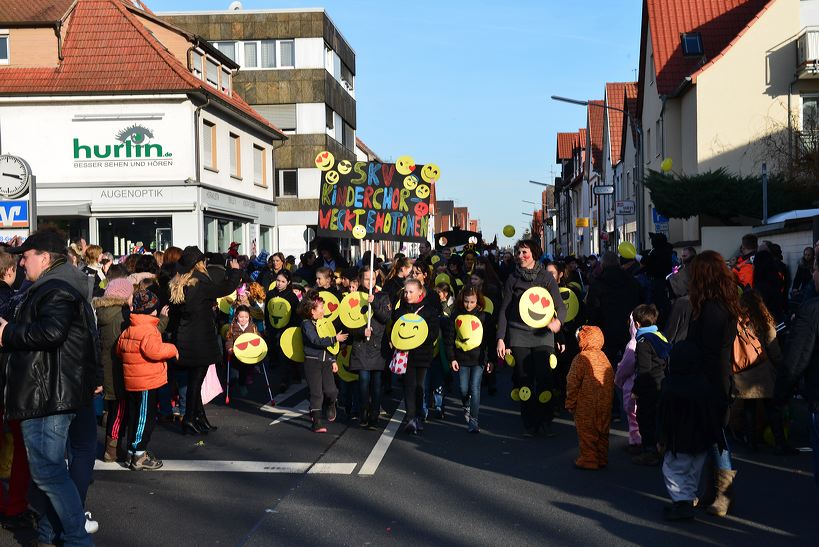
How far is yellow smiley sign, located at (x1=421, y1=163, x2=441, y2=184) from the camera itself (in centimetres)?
1213

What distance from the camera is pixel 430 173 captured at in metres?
12.4

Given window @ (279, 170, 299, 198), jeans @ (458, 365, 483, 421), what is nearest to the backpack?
jeans @ (458, 365, 483, 421)

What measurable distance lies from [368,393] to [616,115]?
4900 cm

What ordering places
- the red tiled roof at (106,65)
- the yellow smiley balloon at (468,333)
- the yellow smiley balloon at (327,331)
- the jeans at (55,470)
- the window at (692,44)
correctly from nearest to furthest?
the jeans at (55,470)
the yellow smiley balloon at (468,333)
the yellow smiley balloon at (327,331)
the red tiled roof at (106,65)
the window at (692,44)

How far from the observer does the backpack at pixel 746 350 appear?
345 inches

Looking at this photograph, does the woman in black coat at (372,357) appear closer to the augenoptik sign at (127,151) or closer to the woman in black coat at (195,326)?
the woman in black coat at (195,326)

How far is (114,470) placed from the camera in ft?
26.9

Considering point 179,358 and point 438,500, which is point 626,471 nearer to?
point 438,500

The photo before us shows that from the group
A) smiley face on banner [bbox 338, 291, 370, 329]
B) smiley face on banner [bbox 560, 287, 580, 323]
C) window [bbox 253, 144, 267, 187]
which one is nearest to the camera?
smiley face on banner [bbox 338, 291, 370, 329]

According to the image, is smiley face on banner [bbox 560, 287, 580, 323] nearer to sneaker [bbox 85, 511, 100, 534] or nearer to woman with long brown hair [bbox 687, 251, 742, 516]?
woman with long brown hair [bbox 687, 251, 742, 516]

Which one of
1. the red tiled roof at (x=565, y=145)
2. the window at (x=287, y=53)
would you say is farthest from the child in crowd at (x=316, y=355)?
the red tiled roof at (x=565, y=145)

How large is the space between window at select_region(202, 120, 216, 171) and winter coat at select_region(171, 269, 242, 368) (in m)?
21.2

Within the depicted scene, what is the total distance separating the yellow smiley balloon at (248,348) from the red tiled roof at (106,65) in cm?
1880

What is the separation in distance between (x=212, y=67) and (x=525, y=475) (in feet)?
94.7
